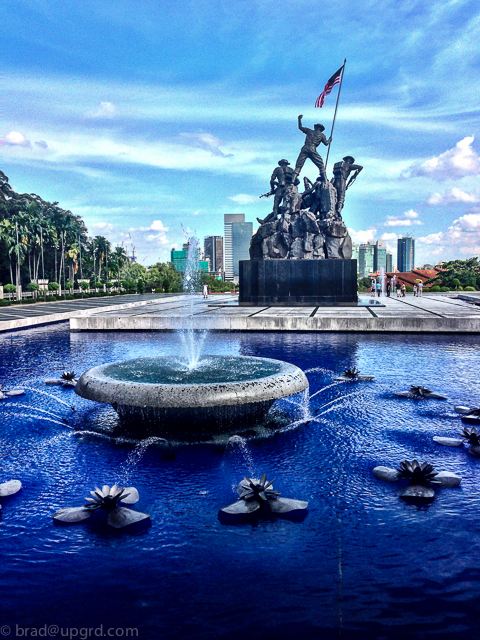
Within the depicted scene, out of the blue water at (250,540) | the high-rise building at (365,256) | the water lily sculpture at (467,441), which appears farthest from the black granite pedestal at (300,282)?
the high-rise building at (365,256)

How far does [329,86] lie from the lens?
2497 centimetres

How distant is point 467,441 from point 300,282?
20.7 m

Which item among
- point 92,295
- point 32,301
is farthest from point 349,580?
point 92,295

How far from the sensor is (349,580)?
10.7ft

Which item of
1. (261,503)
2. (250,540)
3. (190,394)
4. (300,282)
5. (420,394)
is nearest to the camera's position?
(250,540)

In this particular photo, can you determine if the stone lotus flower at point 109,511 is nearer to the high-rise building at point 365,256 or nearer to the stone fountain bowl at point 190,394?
the stone fountain bowl at point 190,394

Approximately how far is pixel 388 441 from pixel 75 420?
400 cm

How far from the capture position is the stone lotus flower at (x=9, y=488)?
4539 millimetres

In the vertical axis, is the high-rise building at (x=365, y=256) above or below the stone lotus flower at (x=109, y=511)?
above

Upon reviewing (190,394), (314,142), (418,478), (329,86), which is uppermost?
(329,86)

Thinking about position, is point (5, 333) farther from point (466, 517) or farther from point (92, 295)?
point (92, 295)

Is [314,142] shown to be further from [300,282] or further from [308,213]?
[300,282]

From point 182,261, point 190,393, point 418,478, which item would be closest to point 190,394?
point 190,393

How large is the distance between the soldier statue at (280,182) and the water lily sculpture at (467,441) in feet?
76.6
